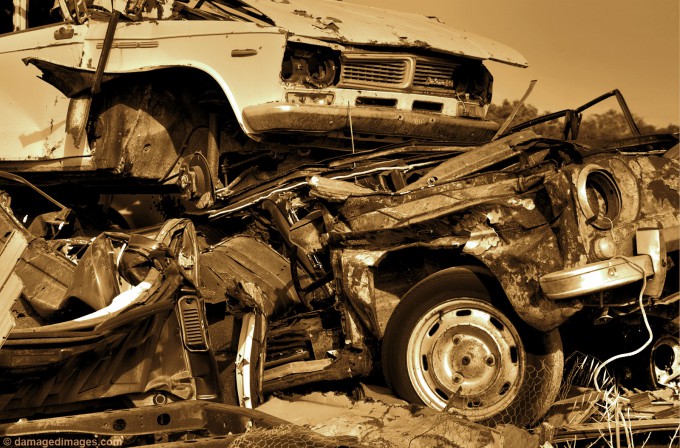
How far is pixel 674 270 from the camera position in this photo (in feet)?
15.3

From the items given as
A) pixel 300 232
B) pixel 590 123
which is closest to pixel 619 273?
pixel 300 232

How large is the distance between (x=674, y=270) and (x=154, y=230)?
3172mm

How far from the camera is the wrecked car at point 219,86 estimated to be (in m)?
6.06

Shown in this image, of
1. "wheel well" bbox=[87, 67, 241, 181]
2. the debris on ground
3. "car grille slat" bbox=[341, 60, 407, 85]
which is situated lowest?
the debris on ground

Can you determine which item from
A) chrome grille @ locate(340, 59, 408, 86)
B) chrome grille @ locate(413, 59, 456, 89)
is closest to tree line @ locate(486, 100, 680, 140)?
chrome grille @ locate(413, 59, 456, 89)

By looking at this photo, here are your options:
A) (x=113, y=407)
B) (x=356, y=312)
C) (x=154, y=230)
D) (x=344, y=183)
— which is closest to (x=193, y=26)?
(x=154, y=230)

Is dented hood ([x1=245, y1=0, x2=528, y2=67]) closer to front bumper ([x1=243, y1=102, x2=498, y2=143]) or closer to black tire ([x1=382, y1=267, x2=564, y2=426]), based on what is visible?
front bumper ([x1=243, y1=102, x2=498, y2=143])

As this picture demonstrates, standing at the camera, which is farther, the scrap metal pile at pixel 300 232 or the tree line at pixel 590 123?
the tree line at pixel 590 123

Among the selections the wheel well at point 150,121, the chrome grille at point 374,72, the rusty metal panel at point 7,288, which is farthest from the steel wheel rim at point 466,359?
the wheel well at point 150,121

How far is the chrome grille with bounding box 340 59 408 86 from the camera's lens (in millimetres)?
6156

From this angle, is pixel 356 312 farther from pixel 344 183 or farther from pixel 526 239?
pixel 526 239

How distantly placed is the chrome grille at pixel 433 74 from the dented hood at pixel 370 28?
0.12m

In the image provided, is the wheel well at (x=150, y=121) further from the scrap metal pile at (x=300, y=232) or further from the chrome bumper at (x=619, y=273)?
the chrome bumper at (x=619, y=273)

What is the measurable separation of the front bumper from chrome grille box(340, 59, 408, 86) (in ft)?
0.68
